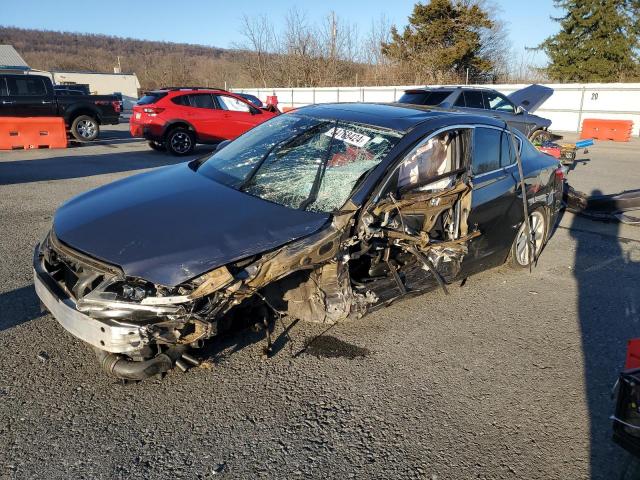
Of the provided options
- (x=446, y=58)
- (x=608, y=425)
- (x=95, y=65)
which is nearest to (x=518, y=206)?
(x=608, y=425)

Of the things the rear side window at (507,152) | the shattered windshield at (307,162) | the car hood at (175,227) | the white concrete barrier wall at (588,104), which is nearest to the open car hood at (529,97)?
the white concrete barrier wall at (588,104)

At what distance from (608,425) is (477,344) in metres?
1.03

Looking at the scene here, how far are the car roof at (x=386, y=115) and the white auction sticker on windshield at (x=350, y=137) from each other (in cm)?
15

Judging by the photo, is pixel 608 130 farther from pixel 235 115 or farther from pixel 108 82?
pixel 108 82

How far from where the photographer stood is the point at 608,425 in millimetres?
2838

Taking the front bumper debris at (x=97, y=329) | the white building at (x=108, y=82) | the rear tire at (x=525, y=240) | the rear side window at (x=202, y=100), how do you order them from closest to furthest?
the front bumper debris at (x=97, y=329) < the rear tire at (x=525, y=240) < the rear side window at (x=202, y=100) < the white building at (x=108, y=82)

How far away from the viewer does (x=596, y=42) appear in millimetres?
32844

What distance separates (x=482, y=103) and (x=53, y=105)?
1214cm

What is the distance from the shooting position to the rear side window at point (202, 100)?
13.1m

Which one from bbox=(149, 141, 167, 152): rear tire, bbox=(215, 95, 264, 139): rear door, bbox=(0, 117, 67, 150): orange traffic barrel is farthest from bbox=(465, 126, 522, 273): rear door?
bbox=(0, 117, 67, 150): orange traffic barrel

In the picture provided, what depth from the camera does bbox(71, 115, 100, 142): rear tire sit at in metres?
15.1

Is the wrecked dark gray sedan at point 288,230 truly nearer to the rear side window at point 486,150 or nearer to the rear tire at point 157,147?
the rear side window at point 486,150

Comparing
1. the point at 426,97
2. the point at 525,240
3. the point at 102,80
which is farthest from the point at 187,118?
the point at 102,80

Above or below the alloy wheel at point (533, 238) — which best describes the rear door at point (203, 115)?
above
